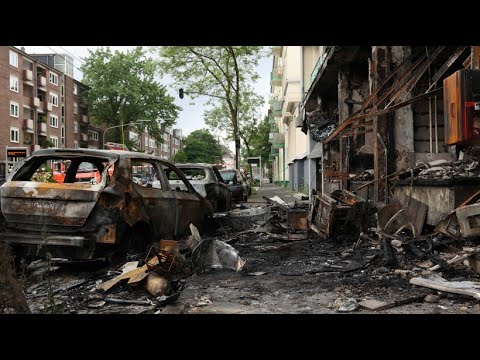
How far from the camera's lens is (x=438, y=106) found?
9.99 metres

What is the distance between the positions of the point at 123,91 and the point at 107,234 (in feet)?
210

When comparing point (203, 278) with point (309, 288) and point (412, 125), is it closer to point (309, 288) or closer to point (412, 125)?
point (309, 288)

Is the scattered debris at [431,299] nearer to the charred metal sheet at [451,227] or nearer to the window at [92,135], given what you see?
the charred metal sheet at [451,227]

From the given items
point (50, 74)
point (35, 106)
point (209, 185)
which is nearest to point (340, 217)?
point (209, 185)

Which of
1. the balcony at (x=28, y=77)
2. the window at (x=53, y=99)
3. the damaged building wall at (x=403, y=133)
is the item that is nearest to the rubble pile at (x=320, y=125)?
the damaged building wall at (x=403, y=133)

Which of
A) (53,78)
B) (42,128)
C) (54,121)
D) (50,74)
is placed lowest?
(42,128)

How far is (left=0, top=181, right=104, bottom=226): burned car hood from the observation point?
547 centimetres

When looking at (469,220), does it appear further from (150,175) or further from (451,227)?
(150,175)

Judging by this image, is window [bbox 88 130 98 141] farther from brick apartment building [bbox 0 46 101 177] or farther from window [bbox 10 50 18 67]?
window [bbox 10 50 18 67]

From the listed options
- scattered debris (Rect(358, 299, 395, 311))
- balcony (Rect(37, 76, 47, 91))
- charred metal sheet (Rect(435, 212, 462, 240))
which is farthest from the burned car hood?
balcony (Rect(37, 76, 47, 91))

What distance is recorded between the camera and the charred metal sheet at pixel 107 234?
5.48 metres

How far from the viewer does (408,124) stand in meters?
9.88
